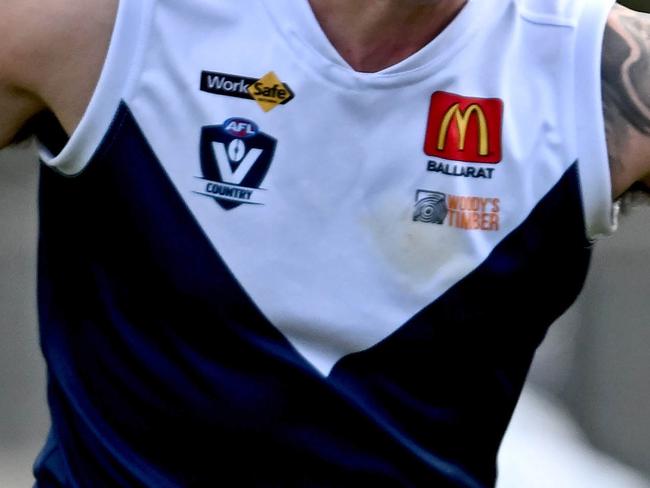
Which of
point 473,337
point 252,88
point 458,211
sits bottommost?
point 473,337

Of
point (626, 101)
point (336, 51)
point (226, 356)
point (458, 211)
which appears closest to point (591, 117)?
point (626, 101)

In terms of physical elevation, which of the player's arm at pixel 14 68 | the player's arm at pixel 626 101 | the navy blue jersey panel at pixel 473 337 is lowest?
the navy blue jersey panel at pixel 473 337

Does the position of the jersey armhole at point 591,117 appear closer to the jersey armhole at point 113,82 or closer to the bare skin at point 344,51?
the bare skin at point 344,51

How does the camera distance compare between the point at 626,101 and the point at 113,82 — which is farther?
the point at 626,101

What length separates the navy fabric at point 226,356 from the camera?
1462 mm

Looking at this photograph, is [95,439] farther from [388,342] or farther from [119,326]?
[388,342]

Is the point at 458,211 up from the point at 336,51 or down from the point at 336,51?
down

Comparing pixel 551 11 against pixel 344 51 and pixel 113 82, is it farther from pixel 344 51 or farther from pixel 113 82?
pixel 113 82

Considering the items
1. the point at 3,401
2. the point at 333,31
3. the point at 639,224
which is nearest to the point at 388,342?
the point at 333,31

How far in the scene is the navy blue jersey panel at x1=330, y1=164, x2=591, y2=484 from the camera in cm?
150

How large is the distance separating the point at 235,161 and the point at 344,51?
16 cm

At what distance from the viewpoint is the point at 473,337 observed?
1.51 meters

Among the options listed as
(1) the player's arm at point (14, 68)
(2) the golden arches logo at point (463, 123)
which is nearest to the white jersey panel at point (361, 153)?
(2) the golden arches logo at point (463, 123)

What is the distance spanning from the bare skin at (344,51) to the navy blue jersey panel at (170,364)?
7cm
